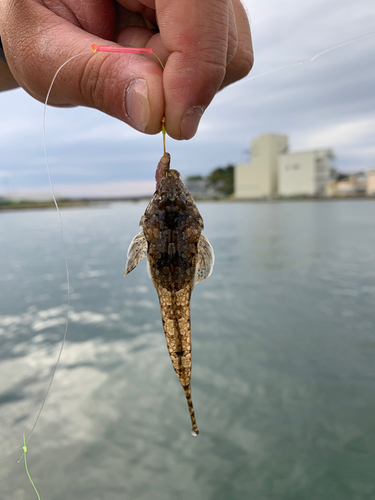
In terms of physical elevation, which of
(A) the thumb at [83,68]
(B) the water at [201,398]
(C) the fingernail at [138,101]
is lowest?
(B) the water at [201,398]

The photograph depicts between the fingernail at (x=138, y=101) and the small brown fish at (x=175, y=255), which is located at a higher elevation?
the fingernail at (x=138, y=101)

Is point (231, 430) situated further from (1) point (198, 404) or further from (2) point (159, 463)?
(2) point (159, 463)

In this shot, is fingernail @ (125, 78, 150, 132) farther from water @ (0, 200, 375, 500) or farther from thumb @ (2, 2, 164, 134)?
water @ (0, 200, 375, 500)

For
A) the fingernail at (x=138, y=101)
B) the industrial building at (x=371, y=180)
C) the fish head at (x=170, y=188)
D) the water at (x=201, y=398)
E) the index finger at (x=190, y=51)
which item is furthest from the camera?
the industrial building at (x=371, y=180)

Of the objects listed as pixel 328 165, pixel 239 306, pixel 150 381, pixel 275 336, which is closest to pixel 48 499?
pixel 150 381

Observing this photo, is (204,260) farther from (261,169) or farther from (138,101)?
(261,169)

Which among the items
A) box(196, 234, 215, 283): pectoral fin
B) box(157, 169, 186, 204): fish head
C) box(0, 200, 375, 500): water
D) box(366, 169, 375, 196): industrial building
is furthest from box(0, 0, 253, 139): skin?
box(366, 169, 375, 196): industrial building

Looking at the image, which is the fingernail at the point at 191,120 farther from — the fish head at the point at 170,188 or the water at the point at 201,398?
the water at the point at 201,398

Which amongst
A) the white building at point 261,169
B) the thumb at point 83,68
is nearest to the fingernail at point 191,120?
the thumb at point 83,68
